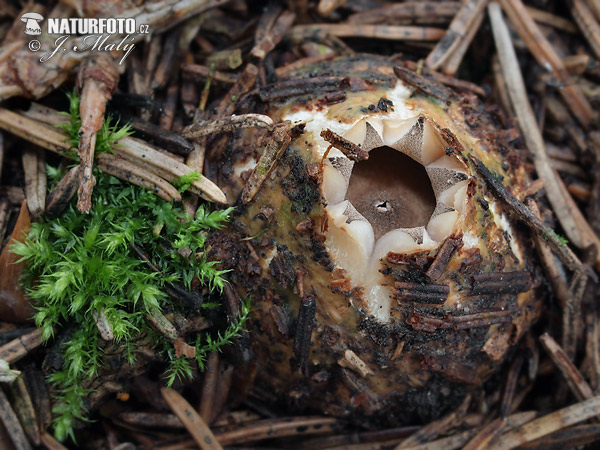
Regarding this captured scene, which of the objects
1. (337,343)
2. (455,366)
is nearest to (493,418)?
(455,366)

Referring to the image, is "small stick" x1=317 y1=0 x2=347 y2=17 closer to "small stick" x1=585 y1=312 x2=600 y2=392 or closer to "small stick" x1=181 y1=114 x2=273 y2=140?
"small stick" x1=181 y1=114 x2=273 y2=140

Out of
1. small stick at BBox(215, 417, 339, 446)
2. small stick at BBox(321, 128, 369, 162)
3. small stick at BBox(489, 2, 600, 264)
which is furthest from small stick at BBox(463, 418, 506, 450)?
small stick at BBox(321, 128, 369, 162)

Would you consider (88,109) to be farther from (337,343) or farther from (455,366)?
(455,366)

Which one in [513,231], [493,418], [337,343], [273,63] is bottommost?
[493,418]

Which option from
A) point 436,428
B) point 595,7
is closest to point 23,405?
point 436,428

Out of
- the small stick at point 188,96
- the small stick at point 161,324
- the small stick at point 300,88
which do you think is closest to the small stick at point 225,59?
the small stick at point 188,96

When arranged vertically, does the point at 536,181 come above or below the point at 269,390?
above

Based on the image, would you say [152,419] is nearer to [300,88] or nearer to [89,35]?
[300,88]
